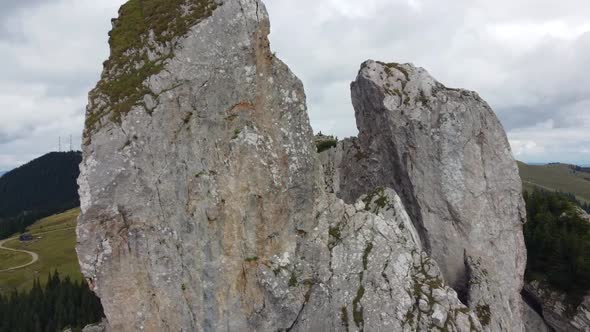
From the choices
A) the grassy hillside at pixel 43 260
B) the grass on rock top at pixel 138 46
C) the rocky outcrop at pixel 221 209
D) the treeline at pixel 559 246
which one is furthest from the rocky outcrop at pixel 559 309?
the grassy hillside at pixel 43 260

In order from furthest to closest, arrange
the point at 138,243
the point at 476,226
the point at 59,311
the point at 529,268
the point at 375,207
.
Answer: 1. the point at 59,311
2. the point at 529,268
3. the point at 476,226
4. the point at 375,207
5. the point at 138,243

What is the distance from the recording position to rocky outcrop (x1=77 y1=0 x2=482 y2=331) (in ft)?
77.2

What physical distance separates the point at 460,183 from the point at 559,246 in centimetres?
1862

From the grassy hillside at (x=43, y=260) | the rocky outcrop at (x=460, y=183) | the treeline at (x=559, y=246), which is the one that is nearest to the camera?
the rocky outcrop at (x=460, y=183)

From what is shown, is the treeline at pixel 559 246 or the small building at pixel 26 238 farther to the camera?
the small building at pixel 26 238

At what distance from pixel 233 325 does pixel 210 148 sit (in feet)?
38.6

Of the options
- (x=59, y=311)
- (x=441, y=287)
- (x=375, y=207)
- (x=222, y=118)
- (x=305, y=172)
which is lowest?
(x=59, y=311)

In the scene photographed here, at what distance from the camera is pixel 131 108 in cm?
2406

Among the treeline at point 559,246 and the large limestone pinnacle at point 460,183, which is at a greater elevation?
the large limestone pinnacle at point 460,183

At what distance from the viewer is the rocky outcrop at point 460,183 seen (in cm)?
3203

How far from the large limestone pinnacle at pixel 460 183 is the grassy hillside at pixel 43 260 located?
114 meters

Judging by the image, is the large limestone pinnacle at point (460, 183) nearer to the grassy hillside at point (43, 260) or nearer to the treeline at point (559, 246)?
the treeline at point (559, 246)

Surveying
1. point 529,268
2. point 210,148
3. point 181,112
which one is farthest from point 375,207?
point 529,268

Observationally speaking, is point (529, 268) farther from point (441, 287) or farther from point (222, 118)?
point (222, 118)
